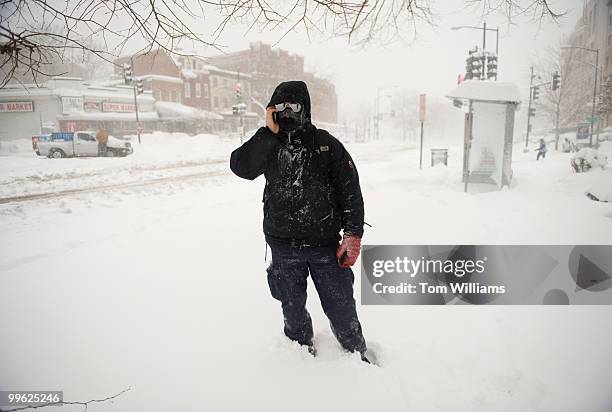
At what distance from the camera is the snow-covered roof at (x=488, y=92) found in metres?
8.79

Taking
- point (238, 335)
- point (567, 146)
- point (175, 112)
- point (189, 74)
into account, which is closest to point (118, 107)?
point (175, 112)

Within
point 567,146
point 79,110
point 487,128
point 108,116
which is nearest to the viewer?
point 487,128

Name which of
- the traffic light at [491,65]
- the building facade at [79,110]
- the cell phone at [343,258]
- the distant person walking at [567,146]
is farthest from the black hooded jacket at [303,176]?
the distant person walking at [567,146]

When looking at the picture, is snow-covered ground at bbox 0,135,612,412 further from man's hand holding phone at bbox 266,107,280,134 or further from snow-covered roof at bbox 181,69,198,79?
snow-covered roof at bbox 181,69,198,79

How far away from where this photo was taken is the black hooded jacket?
7.18 feet

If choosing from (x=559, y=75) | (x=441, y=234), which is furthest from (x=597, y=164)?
(x=441, y=234)

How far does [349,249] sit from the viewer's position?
2.25 m

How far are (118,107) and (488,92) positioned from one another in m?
26.9

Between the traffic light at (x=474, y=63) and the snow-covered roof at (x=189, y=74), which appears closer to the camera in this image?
the traffic light at (x=474, y=63)

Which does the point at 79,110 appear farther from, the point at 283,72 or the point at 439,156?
the point at 439,156

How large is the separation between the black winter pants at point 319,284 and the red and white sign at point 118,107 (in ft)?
94.2

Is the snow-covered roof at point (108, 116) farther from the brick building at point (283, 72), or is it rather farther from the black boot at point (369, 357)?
the black boot at point (369, 357)

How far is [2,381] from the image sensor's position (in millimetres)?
2396

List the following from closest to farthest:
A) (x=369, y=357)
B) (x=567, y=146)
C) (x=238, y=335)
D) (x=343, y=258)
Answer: (x=343, y=258), (x=369, y=357), (x=238, y=335), (x=567, y=146)
